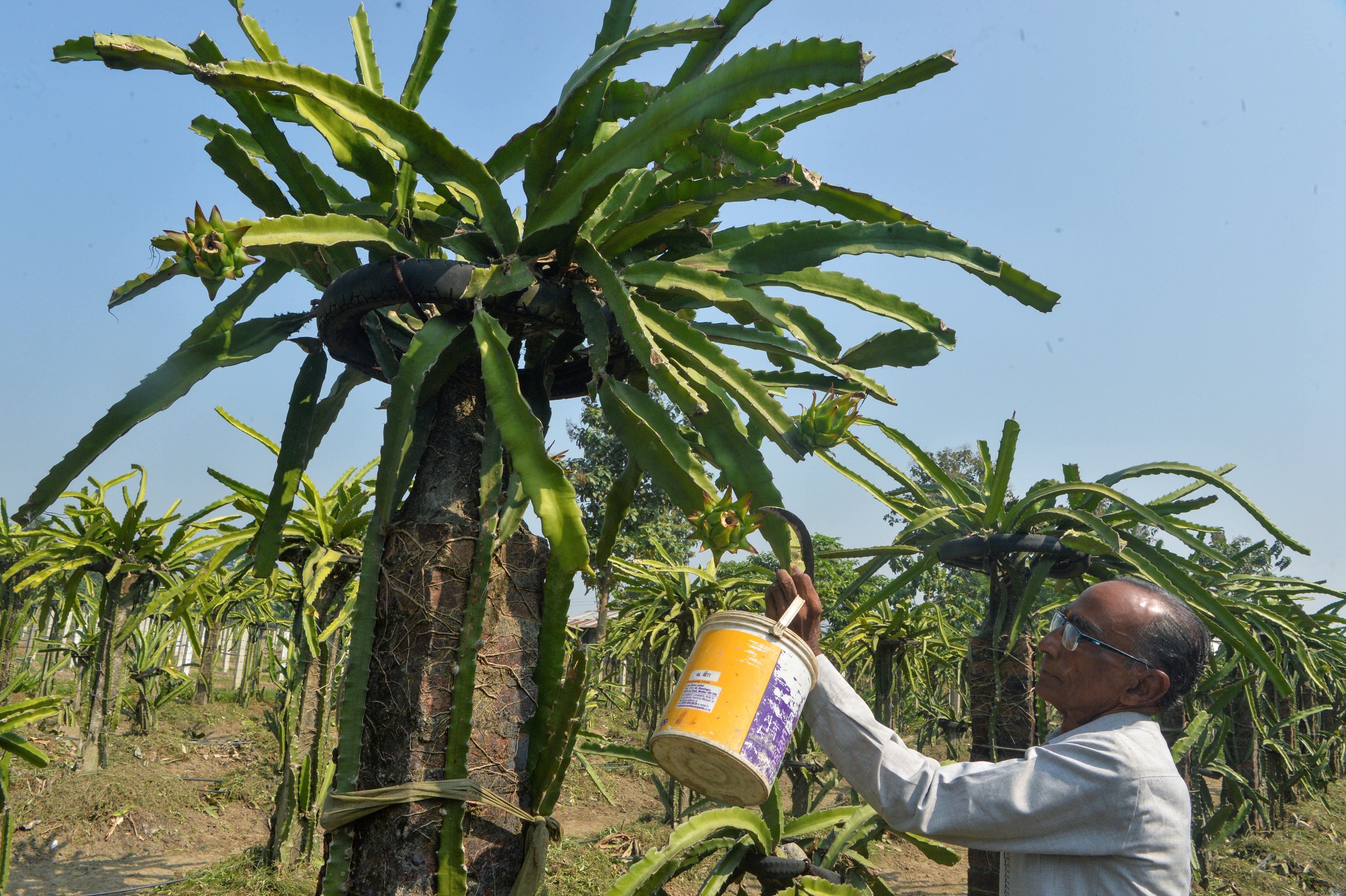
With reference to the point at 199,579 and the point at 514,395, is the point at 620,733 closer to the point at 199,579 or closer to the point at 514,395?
the point at 199,579

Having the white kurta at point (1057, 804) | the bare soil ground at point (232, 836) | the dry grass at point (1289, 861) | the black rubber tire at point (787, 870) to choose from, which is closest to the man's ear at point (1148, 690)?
the white kurta at point (1057, 804)

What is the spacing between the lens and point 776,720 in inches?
65.1

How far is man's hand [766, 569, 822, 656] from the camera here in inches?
72.6

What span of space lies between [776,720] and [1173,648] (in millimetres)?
1105

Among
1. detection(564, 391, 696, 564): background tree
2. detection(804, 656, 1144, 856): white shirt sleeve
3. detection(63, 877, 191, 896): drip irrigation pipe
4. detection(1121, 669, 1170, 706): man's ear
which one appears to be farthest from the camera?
detection(564, 391, 696, 564): background tree

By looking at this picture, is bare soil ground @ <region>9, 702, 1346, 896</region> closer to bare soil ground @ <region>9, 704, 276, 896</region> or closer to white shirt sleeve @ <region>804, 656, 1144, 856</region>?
bare soil ground @ <region>9, 704, 276, 896</region>

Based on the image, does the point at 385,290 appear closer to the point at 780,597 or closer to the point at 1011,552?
the point at 780,597

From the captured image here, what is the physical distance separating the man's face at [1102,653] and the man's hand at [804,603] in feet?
2.34

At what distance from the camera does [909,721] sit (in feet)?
46.5

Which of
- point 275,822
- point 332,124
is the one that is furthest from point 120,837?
point 332,124

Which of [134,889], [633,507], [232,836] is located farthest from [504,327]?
[633,507]

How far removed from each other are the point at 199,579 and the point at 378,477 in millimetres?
3228

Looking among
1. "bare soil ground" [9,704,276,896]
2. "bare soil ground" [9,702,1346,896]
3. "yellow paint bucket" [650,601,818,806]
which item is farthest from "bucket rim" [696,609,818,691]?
"bare soil ground" [9,704,276,896]

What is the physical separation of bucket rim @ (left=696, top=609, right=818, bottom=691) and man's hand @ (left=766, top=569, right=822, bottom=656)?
0.16 feet
